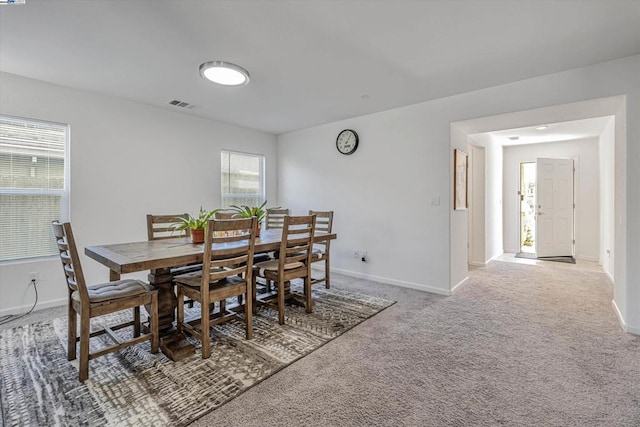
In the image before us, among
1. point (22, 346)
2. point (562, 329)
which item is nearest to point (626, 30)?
point (562, 329)

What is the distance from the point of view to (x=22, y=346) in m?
2.34

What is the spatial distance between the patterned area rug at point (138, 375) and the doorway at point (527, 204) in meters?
5.73

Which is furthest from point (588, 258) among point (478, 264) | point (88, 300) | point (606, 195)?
point (88, 300)

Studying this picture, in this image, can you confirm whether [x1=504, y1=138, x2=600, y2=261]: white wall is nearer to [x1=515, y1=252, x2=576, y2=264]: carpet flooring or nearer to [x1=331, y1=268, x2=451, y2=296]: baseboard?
[x1=515, y1=252, x2=576, y2=264]: carpet flooring

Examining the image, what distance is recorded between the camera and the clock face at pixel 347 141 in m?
4.53

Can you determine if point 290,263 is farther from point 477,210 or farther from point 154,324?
point 477,210

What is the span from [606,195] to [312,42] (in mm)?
5428

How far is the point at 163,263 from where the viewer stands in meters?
2.01

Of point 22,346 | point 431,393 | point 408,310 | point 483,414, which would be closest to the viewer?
point 483,414

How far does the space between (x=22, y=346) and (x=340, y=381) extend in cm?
251

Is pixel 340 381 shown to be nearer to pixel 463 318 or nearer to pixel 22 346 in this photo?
pixel 463 318

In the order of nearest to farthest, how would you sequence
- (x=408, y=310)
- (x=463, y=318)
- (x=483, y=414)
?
(x=483, y=414) → (x=463, y=318) → (x=408, y=310)

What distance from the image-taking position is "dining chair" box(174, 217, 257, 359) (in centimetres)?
213

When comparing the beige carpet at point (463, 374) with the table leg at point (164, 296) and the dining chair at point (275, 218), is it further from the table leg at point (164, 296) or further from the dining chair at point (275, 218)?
the dining chair at point (275, 218)
